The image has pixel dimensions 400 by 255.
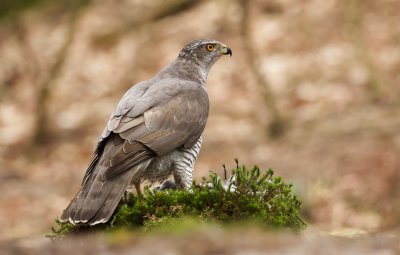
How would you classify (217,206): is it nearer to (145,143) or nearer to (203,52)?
(145,143)

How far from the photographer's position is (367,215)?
12266 millimetres

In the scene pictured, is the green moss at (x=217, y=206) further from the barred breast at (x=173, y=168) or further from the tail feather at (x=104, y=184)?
the barred breast at (x=173, y=168)

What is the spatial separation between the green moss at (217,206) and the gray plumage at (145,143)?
193 millimetres

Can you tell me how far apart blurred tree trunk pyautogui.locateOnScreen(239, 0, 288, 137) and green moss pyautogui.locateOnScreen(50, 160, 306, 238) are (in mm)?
8559

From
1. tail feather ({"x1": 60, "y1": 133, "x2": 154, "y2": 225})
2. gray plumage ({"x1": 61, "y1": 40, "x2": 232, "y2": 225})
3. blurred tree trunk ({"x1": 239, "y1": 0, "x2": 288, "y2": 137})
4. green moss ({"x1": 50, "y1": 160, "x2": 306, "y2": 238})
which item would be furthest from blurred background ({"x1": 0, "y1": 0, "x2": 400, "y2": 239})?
tail feather ({"x1": 60, "y1": 133, "x2": 154, "y2": 225})

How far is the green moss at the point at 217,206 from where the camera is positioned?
5.96m

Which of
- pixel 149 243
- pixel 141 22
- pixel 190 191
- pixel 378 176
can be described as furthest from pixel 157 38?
pixel 149 243

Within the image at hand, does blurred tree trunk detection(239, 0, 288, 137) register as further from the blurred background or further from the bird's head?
the bird's head

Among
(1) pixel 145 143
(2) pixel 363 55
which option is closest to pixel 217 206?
(1) pixel 145 143

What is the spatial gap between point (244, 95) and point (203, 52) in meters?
9.95

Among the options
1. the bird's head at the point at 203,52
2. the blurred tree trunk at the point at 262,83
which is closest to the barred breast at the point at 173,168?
the bird's head at the point at 203,52

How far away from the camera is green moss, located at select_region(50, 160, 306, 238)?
5.96m

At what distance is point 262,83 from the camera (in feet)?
49.9

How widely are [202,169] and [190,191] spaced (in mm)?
8861
